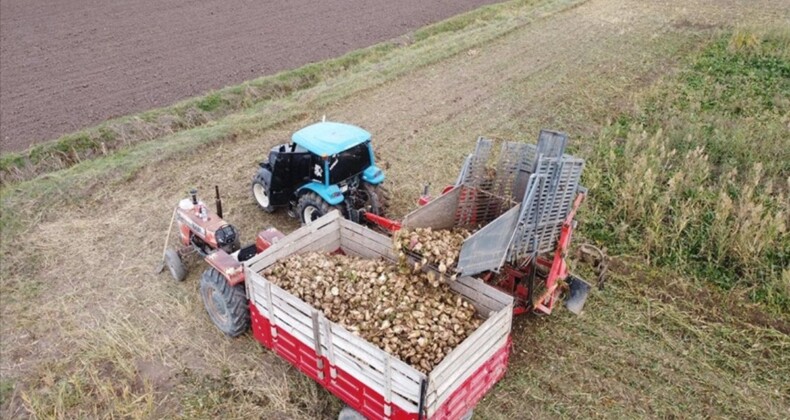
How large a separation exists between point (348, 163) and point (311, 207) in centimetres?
86

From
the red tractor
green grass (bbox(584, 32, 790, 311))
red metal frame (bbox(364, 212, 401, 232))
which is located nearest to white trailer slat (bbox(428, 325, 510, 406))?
red metal frame (bbox(364, 212, 401, 232))

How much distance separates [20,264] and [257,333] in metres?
4.60

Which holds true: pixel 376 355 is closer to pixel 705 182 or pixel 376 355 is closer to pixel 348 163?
pixel 348 163

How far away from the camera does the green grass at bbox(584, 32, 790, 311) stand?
8.41 metres

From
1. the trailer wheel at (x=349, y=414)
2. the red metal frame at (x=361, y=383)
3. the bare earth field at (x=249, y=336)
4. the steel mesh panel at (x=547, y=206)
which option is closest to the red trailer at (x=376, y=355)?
the red metal frame at (x=361, y=383)

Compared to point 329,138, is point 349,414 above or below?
below

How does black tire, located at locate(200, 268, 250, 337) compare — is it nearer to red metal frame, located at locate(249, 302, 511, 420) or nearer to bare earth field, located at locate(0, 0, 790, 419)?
bare earth field, located at locate(0, 0, 790, 419)

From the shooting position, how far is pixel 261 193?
31.8 feet

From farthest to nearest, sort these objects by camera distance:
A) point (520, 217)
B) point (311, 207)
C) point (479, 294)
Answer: point (311, 207) → point (520, 217) → point (479, 294)

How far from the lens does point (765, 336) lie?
24.0ft

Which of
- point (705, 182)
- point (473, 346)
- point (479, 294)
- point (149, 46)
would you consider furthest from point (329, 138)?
point (149, 46)

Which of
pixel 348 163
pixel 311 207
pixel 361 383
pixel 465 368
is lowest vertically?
pixel 311 207

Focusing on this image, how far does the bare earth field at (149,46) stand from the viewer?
14.2m

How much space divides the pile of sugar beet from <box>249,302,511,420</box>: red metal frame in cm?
37
